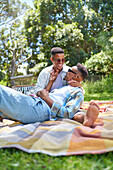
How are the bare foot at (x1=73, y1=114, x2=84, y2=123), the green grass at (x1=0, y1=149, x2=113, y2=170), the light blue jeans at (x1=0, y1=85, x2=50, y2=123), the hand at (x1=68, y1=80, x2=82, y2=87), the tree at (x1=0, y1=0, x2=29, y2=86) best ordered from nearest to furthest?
1. the green grass at (x1=0, y1=149, x2=113, y2=170)
2. the light blue jeans at (x1=0, y1=85, x2=50, y2=123)
3. the bare foot at (x1=73, y1=114, x2=84, y2=123)
4. the hand at (x1=68, y1=80, x2=82, y2=87)
5. the tree at (x1=0, y1=0, x2=29, y2=86)

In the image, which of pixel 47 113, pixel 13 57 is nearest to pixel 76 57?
pixel 13 57

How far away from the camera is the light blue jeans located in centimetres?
233

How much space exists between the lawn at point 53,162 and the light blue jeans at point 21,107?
75 centimetres

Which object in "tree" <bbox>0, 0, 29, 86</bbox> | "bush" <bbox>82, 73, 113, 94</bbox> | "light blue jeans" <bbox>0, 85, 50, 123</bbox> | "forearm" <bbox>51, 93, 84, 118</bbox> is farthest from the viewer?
"tree" <bbox>0, 0, 29, 86</bbox>

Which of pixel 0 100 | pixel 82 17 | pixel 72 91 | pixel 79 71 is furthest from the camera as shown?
pixel 82 17

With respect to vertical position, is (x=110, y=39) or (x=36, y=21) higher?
(x=36, y=21)

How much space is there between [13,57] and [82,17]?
892 cm

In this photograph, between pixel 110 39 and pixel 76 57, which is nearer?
pixel 110 39

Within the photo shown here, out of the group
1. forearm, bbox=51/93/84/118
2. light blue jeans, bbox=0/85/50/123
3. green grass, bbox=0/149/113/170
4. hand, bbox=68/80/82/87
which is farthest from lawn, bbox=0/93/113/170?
hand, bbox=68/80/82/87

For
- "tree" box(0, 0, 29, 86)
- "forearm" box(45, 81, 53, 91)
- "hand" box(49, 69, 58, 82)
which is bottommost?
"forearm" box(45, 81, 53, 91)

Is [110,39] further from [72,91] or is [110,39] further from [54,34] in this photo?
[72,91]

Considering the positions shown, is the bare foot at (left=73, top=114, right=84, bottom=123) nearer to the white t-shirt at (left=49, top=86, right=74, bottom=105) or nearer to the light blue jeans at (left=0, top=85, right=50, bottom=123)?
the white t-shirt at (left=49, top=86, right=74, bottom=105)

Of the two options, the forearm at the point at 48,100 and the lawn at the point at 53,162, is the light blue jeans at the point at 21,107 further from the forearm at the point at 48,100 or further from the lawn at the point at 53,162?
the lawn at the point at 53,162

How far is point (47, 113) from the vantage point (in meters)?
2.58
